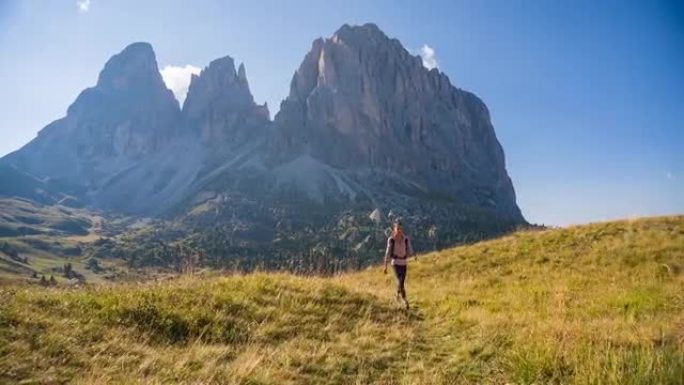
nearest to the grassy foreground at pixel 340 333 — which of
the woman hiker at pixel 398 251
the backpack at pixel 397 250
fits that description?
the woman hiker at pixel 398 251

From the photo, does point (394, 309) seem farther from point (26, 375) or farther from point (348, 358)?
point (26, 375)

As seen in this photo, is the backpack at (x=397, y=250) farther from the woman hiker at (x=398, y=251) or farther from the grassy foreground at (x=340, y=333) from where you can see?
the grassy foreground at (x=340, y=333)

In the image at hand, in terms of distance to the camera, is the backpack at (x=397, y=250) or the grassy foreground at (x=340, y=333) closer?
the grassy foreground at (x=340, y=333)

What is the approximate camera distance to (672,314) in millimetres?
13195

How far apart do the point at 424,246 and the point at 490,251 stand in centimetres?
16933

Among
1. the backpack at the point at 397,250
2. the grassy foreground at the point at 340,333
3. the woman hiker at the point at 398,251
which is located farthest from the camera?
the backpack at the point at 397,250

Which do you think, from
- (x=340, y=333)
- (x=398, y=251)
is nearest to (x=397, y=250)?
(x=398, y=251)

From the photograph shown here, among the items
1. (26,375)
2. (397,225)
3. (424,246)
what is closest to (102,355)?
(26,375)

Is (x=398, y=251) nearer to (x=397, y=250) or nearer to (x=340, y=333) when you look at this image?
(x=397, y=250)

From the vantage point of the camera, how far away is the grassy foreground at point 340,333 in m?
8.82

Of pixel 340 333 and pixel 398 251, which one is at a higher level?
pixel 398 251

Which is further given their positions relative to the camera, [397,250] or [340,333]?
[397,250]

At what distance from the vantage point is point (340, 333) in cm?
1347

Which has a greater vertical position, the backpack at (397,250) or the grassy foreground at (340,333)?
the backpack at (397,250)
